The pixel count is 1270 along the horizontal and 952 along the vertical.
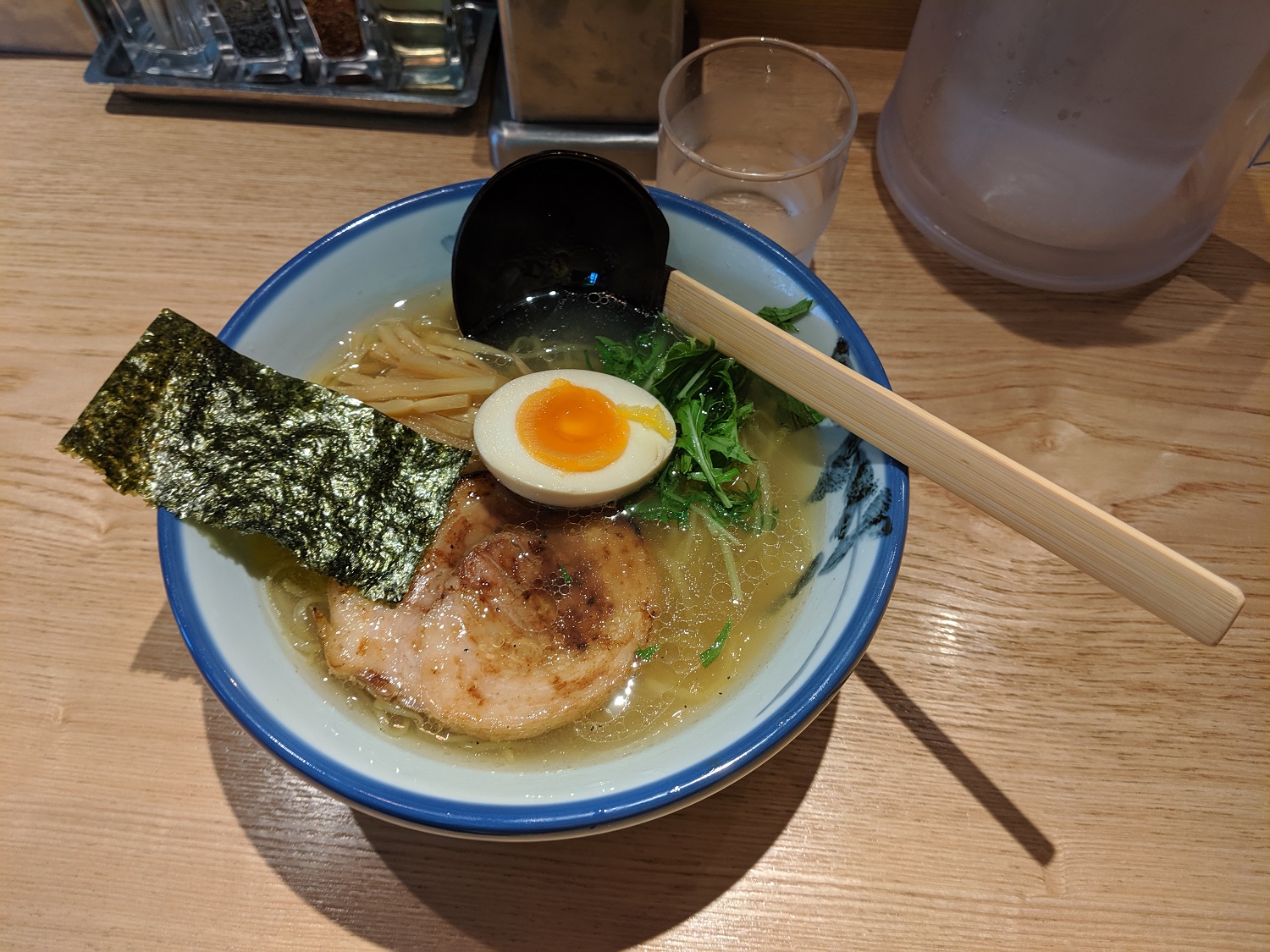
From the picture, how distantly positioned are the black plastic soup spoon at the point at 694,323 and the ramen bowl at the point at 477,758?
0.05 meters

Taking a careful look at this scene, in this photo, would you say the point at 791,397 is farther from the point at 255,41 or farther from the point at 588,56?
the point at 255,41

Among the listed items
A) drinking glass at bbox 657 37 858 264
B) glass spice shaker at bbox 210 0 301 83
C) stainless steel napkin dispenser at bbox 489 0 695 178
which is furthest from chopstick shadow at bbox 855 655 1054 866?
glass spice shaker at bbox 210 0 301 83

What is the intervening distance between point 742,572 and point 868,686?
259 millimetres

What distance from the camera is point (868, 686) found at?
1214 mm

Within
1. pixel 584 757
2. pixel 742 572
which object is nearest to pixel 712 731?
pixel 584 757

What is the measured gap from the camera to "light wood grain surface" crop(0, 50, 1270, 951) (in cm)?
104

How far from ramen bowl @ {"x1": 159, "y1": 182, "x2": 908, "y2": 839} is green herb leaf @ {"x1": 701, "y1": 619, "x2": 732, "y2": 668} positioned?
0.22 ft

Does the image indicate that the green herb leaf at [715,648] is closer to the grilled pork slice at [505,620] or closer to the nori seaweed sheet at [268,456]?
the grilled pork slice at [505,620]

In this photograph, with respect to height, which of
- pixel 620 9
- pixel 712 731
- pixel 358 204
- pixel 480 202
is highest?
pixel 620 9

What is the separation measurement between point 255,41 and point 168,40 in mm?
208

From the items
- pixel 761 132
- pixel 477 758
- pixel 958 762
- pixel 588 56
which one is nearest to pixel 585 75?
pixel 588 56

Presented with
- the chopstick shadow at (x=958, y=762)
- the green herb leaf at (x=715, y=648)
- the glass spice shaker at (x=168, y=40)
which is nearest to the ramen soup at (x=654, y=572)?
the green herb leaf at (x=715, y=648)

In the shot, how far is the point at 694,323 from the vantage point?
1251mm

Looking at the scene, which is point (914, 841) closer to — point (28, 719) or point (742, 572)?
point (742, 572)
